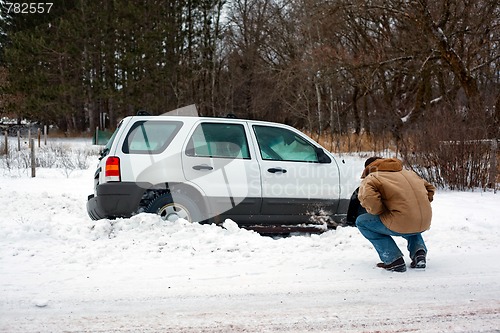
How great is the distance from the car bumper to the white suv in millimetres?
13

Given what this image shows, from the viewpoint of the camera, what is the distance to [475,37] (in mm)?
17000

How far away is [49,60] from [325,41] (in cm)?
2100

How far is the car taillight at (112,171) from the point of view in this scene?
597 cm

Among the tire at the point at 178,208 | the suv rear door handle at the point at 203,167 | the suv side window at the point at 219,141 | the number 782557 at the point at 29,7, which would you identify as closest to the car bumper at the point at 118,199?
the tire at the point at 178,208

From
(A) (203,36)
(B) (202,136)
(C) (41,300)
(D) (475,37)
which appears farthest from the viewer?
(A) (203,36)

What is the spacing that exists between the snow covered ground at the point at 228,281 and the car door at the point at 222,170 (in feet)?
1.43

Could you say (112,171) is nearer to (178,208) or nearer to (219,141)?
(178,208)

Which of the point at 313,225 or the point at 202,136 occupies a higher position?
the point at 202,136

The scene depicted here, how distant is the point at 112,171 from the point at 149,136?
0.70 m

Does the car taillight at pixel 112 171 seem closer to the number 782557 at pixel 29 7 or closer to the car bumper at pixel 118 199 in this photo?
the car bumper at pixel 118 199

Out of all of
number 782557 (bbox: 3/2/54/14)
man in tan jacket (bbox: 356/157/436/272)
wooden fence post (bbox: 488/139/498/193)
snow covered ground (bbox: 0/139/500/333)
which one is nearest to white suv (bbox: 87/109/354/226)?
snow covered ground (bbox: 0/139/500/333)

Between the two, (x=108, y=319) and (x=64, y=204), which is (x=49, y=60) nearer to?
(x=64, y=204)

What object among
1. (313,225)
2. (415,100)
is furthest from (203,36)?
(313,225)

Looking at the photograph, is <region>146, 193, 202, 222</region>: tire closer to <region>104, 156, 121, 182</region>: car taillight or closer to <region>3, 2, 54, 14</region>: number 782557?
<region>104, 156, 121, 182</region>: car taillight
